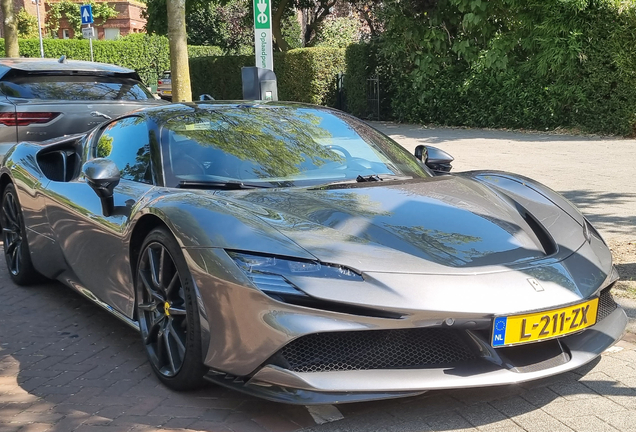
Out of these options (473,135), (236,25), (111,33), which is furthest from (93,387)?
(111,33)

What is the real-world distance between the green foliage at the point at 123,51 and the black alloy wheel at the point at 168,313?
34247 mm

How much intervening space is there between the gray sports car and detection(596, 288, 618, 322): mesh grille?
0.04 feet

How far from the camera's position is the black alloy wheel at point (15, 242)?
554 cm

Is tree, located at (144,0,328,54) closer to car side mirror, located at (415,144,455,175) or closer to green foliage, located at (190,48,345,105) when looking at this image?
green foliage, located at (190,48,345,105)

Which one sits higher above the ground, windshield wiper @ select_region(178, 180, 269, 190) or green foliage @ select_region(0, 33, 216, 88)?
green foliage @ select_region(0, 33, 216, 88)

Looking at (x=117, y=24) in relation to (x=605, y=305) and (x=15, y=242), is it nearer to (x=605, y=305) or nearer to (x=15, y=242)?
(x=15, y=242)

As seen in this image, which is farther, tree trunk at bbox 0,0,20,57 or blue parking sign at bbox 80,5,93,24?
blue parking sign at bbox 80,5,93,24

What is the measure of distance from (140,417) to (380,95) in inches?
691

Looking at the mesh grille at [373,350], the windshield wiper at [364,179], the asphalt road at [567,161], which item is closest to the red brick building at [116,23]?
the asphalt road at [567,161]

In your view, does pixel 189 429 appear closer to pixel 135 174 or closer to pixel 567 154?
pixel 135 174

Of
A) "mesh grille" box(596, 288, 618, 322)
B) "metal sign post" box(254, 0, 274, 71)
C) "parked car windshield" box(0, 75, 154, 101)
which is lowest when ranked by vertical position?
"mesh grille" box(596, 288, 618, 322)

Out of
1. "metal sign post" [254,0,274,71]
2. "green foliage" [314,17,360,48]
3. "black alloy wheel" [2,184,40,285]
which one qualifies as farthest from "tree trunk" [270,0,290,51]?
"black alloy wheel" [2,184,40,285]

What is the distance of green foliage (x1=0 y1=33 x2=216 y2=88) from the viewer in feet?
124

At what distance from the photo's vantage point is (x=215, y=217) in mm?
3363
